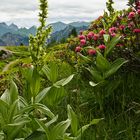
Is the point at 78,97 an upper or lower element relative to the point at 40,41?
lower

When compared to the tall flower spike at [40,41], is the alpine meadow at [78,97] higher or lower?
lower

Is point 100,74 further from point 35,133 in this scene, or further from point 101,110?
point 35,133

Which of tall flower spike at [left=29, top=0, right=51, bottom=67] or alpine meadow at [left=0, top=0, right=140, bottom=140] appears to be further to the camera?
tall flower spike at [left=29, top=0, right=51, bottom=67]

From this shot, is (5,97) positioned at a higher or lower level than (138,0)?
lower

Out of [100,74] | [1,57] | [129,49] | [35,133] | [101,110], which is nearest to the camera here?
[35,133]

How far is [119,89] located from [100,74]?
0.52 meters

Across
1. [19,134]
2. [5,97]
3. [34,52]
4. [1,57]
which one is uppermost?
[34,52]

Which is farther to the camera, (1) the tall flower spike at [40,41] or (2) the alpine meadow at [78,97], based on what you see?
(1) the tall flower spike at [40,41]

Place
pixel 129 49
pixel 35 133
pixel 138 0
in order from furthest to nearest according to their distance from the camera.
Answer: pixel 138 0
pixel 129 49
pixel 35 133

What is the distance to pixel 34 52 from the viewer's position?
5.12 metres

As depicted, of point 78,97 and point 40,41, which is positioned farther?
point 78,97

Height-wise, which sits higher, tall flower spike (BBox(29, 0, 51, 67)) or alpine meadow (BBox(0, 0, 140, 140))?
tall flower spike (BBox(29, 0, 51, 67))

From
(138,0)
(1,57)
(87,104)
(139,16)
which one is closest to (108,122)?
(87,104)

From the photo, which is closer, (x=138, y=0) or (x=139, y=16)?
(x=139, y=16)
